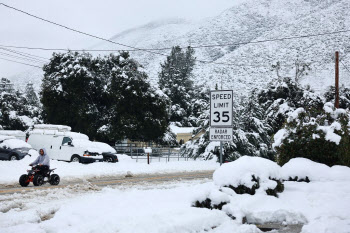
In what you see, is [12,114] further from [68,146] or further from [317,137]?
[317,137]

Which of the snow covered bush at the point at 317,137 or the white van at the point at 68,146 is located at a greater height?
the snow covered bush at the point at 317,137

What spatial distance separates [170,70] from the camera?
8456 cm

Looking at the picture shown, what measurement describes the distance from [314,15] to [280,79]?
109325 millimetres

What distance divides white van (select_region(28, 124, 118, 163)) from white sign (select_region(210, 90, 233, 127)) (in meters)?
17.4

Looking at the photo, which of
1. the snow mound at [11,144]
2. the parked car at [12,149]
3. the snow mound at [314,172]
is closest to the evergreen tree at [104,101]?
the snow mound at [11,144]

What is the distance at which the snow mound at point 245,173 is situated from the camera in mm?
9582

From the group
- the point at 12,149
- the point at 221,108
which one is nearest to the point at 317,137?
the point at 221,108

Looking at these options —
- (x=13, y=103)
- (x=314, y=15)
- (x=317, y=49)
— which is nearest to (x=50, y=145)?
(x=13, y=103)

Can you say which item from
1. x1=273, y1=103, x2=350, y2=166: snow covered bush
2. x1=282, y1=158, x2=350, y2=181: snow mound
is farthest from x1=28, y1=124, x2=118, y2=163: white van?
x1=282, y1=158, x2=350, y2=181: snow mound

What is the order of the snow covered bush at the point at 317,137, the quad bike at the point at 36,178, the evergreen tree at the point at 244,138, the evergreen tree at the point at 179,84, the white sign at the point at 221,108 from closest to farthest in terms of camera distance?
the white sign at the point at 221,108 → the snow covered bush at the point at 317,137 → the quad bike at the point at 36,178 → the evergreen tree at the point at 244,138 → the evergreen tree at the point at 179,84

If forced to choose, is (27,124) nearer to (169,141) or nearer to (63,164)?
(169,141)

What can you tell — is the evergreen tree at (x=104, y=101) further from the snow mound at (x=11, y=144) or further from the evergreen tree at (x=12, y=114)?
the evergreen tree at (x=12, y=114)

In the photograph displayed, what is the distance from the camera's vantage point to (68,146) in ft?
91.1

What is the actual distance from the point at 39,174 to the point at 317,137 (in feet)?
34.9
